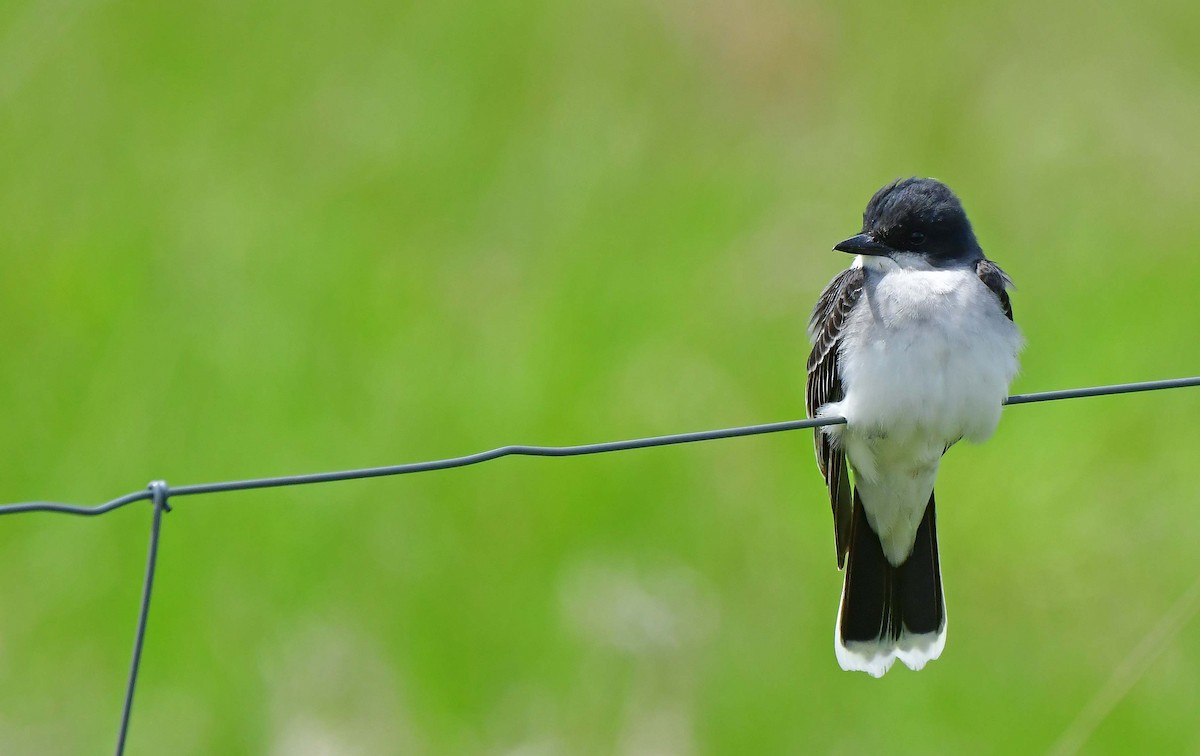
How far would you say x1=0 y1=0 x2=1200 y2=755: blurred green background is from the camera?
7.39 metres

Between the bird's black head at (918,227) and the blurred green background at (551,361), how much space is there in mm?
2253

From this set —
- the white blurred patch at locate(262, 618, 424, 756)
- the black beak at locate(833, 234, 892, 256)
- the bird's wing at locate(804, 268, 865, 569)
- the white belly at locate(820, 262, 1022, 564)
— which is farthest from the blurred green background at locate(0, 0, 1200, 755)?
the black beak at locate(833, 234, 892, 256)

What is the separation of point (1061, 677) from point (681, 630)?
1.58 meters

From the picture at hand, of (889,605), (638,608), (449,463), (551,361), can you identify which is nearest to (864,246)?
(889,605)

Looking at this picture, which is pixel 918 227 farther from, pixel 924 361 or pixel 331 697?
pixel 331 697

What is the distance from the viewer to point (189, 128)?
1154 cm

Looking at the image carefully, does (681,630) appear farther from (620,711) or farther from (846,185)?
(846,185)

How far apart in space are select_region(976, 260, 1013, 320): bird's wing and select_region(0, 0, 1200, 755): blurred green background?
7.57ft

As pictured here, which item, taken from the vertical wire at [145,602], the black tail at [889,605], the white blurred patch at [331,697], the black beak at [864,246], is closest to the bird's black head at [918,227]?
the black beak at [864,246]

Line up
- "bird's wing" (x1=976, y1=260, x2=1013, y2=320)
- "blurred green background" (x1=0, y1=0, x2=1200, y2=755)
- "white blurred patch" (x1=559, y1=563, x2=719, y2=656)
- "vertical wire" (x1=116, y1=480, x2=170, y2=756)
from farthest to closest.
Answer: "blurred green background" (x1=0, y1=0, x2=1200, y2=755), "white blurred patch" (x1=559, y1=563, x2=719, y2=656), "bird's wing" (x1=976, y1=260, x2=1013, y2=320), "vertical wire" (x1=116, y1=480, x2=170, y2=756)

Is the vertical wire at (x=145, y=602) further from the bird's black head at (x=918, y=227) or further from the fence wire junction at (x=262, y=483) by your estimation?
the bird's black head at (x=918, y=227)

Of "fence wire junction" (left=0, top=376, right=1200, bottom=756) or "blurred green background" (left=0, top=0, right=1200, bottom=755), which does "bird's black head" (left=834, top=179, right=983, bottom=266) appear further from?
"blurred green background" (left=0, top=0, right=1200, bottom=755)

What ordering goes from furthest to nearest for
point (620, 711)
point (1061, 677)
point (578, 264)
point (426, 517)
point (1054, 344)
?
1. point (578, 264)
2. point (1054, 344)
3. point (426, 517)
4. point (1061, 677)
5. point (620, 711)

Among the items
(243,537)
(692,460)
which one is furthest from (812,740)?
(243,537)
